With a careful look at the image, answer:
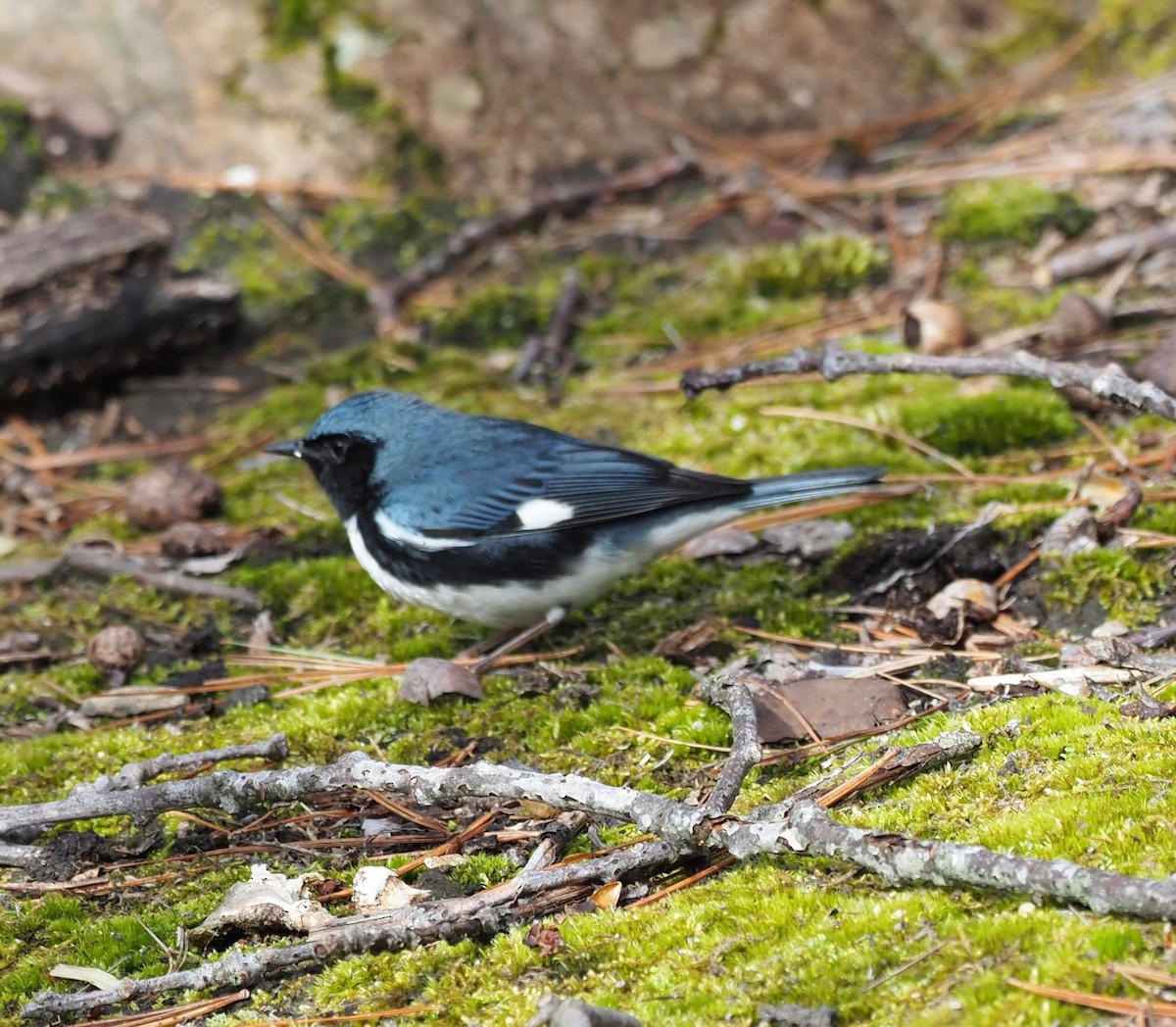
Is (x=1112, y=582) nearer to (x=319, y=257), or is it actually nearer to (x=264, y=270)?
(x=319, y=257)

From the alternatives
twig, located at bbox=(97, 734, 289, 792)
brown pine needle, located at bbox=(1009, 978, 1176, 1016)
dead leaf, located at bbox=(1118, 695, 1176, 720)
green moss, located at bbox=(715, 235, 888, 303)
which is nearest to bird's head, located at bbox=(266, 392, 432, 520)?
twig, located at bbox=(97, 734, 289, 792)

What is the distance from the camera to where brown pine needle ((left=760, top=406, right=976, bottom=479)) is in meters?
5.29

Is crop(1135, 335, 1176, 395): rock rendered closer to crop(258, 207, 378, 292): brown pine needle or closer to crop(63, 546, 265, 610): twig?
crop(63, 546, 265, 610): twig

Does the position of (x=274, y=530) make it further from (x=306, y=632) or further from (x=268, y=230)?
(x=268, y=230)

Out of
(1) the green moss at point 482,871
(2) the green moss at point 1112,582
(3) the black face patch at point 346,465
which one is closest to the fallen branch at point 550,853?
(1) the green moss at point 482,871

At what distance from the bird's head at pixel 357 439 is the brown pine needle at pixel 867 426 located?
1775 mm

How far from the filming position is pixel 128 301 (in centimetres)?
684

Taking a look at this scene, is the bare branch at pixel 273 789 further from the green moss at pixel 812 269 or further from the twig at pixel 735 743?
the green moss at pixel 812 269

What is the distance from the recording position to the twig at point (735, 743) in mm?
3062

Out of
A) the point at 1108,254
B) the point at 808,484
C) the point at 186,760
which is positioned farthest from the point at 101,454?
the point at 1108,254

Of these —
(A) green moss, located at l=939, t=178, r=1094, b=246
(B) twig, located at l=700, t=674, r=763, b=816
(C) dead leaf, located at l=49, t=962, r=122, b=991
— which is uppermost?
(A) green moss, located at l=939, t=178, r=1094, b=246

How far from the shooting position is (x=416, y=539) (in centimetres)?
475

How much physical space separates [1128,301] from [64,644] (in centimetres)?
501

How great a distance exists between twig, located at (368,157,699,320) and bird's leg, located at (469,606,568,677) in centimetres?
298
